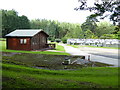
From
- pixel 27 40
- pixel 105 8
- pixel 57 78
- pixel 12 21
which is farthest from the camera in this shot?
pixel 27 40

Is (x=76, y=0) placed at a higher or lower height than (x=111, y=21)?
higher

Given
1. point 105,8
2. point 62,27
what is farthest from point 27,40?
point 105,8

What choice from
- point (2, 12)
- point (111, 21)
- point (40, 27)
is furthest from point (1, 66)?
point (111, 21)

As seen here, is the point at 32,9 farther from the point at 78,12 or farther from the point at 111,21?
the point at 111,21

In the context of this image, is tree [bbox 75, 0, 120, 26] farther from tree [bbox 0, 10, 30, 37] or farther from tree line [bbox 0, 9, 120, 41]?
tree [bbox 0, 10, 30, 37]

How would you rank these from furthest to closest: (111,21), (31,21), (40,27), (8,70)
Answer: (40,27) → (31,21) → (111,21) → (8,70)

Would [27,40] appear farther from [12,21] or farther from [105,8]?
[105,8]

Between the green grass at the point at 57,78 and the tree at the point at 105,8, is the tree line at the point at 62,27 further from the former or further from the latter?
the green grass at the point at 57,78

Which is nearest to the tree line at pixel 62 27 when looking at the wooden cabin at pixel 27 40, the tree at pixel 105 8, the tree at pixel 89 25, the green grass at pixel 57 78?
the tree at pixel 89 25
